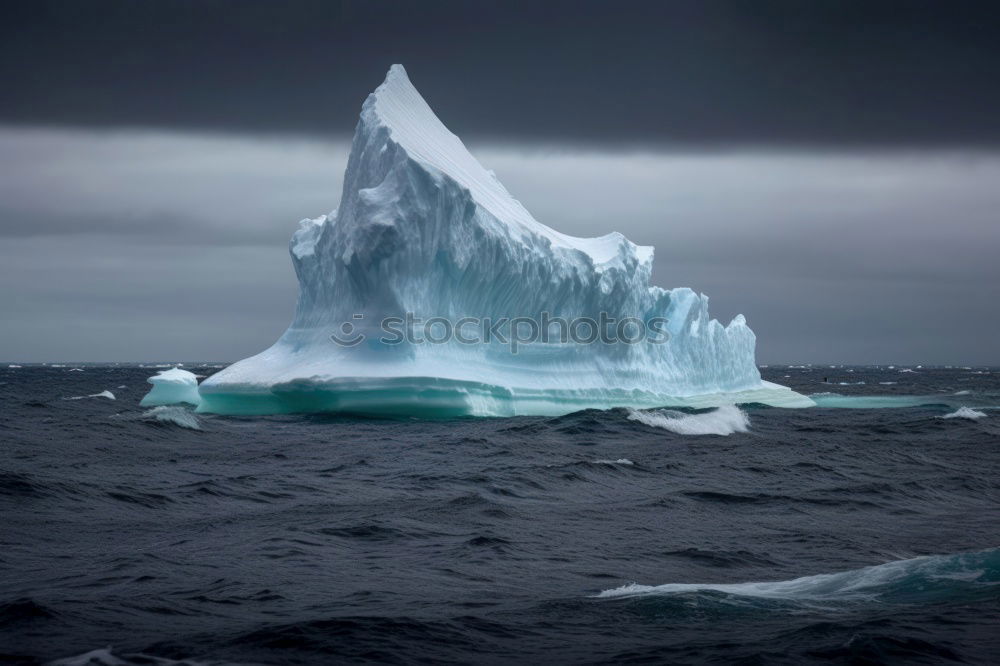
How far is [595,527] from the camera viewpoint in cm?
933

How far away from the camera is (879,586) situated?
22.7 feet

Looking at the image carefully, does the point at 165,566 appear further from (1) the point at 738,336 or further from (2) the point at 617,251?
(1) the point at 738,336

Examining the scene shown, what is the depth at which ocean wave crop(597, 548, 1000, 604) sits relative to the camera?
6.59 metres

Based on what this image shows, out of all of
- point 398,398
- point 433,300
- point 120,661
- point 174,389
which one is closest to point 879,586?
point 120,661

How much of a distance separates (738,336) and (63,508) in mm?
27606

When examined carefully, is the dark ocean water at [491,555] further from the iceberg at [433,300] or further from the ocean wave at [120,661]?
the iceberg at [433,300]

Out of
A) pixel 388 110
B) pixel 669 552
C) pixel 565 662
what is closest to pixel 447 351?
pixel 388 110

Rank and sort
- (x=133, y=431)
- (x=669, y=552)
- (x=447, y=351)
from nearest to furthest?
1. (x=669, y=552)
2. (x=133, y=431)
3. (x=447, y=351)

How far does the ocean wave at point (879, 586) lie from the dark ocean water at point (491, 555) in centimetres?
3

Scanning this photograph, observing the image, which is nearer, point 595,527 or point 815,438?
point 595,527

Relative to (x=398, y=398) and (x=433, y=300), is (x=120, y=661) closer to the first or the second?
(x=398, y=398)

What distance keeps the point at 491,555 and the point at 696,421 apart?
49.8 ft

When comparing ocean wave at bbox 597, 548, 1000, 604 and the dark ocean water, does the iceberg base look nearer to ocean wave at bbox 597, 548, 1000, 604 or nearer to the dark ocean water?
the dark ocean water

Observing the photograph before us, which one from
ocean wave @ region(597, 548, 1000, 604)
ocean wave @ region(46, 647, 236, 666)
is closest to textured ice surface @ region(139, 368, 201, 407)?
ocean wave @ region(597, 548, 1000, 604)
